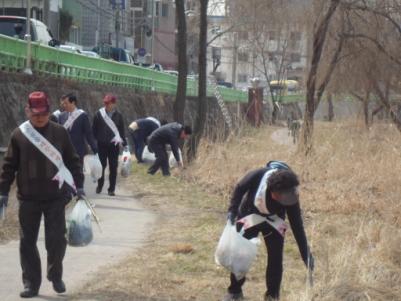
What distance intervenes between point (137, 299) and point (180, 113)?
13655mm

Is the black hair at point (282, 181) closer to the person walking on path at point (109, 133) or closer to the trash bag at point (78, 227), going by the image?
the trash bag at point (78, 227)

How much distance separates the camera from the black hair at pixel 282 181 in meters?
6.34

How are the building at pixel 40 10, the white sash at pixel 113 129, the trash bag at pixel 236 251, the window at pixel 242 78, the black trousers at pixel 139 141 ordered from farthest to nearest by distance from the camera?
the window at pixel 242 78 < the building at pixel 40 10 < the black trousers at pixel 139 141 < the white sash at pixel 113 129 < the trash bag at pixel 236 251

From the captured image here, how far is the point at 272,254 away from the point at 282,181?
86 cm

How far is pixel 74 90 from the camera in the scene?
22.4 meters

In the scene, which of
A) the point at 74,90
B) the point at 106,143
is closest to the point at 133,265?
the point at 106,143

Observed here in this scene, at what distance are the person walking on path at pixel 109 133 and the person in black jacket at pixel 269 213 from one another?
6666mm

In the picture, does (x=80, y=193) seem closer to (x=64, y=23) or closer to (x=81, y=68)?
(x=81, y=68)

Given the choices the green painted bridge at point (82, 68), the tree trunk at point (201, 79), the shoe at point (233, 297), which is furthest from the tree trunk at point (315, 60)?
the shoe at point (233, 297)

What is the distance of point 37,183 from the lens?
22.6 ft

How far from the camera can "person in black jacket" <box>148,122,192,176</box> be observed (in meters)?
16.1

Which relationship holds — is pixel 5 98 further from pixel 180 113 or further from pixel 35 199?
pixel 35 199

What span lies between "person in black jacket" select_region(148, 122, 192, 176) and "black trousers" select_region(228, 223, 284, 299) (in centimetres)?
919

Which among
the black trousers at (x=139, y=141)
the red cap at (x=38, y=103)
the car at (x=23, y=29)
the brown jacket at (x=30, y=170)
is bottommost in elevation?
the black trousers at (x=139, y=141)
